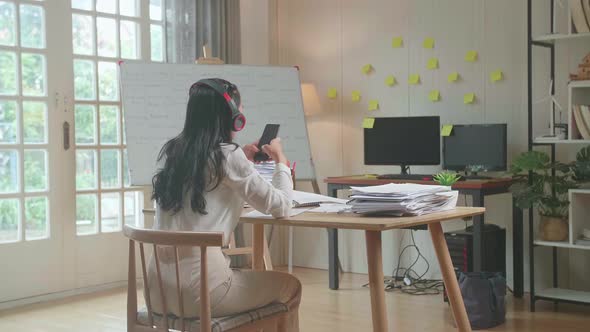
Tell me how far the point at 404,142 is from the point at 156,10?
6.38ft

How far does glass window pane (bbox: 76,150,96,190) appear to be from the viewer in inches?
191

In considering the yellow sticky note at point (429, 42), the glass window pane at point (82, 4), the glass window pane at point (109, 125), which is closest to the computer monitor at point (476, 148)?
the yellow sticky note at point (429, 42)

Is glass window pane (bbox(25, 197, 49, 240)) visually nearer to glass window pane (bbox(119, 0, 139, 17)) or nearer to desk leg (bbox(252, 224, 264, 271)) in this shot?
glass window pane (bbox(119, 0, 139, 17))

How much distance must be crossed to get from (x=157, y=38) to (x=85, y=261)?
1.60m

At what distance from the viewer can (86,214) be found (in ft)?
→ 16.1

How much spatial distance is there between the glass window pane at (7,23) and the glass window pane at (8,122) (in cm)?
36

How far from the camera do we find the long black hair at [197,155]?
7.48 ft

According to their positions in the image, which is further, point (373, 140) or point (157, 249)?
point (373, 140)

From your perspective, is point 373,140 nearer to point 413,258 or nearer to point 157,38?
point 413,258

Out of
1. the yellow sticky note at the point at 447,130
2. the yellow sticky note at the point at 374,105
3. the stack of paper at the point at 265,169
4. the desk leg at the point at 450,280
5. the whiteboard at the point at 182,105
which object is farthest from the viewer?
the yellow sticky note at the point at 374,105

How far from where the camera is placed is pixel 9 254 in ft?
14.7

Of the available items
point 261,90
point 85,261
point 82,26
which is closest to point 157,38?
point 82,26

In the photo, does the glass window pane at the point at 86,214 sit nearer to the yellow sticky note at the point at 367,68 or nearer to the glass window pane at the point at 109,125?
the glass window pane at the point at 109,125

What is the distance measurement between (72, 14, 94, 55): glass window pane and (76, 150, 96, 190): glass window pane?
0.65 meters
